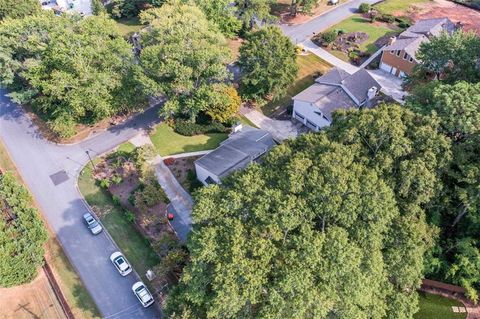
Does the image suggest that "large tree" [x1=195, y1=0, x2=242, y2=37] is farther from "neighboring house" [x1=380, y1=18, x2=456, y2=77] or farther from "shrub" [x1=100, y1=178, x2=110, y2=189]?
"shrub" [x1=100, y1=178, x2=110, y2=189]

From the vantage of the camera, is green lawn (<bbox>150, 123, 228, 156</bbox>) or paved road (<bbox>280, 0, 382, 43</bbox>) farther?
paved road (<bbox>280, 0, 382, 43</bbox>)

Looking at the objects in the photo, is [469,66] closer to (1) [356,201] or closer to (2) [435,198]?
(2) [435,198]

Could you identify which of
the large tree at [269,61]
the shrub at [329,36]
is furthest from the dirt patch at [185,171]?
the shrub at [329,36]

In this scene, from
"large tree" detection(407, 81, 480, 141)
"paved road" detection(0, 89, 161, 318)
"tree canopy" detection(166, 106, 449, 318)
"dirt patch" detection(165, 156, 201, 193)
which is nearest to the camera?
"tree canopy" detection(166, 106, 449, 318)

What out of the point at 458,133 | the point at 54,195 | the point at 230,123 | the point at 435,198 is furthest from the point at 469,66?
the point at 54,195

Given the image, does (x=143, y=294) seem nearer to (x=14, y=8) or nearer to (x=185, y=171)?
(x=185, y=171)

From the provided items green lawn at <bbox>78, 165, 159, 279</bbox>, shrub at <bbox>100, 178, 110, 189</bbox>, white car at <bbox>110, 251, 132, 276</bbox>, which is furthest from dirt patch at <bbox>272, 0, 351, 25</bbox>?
white car at <bbox>110, 251, 132, 276</bbox>

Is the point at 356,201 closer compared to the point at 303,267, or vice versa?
the point at 303,267
